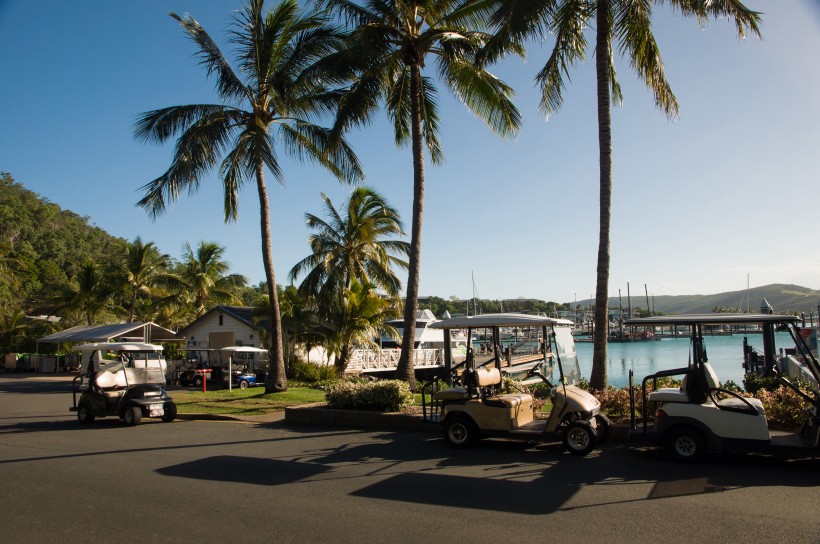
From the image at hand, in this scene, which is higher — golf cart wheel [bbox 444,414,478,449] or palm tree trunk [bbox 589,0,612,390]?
palm tree trunk [bbox 589,0,612,390]

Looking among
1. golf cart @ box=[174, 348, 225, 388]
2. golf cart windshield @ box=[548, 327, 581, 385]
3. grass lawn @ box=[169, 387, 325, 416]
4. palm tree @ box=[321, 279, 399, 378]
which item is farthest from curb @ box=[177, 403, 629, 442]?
palm tree @ box=[321, 279, 399, 378]

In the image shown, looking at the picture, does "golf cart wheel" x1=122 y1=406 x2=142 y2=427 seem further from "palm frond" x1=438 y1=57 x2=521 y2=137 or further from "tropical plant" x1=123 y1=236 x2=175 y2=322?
"tropical plant" x1=123 y1=236 x2=175 y2=322

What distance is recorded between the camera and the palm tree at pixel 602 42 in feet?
41.3

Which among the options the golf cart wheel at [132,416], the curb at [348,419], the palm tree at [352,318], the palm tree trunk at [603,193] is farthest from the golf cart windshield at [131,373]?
the palm tree trunk at [603,193]

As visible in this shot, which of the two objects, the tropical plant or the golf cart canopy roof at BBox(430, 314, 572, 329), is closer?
the golf cart canopy roof at BBox(430, 314, 572, 329)

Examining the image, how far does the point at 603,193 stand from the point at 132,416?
11807 mm

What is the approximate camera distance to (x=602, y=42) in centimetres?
1331

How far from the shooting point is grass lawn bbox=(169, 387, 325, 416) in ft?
54.4

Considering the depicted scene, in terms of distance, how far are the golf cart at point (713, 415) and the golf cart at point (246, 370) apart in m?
17.4

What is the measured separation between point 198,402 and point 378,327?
38.3ft

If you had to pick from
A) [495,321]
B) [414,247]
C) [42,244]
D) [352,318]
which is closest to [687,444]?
[495,321]

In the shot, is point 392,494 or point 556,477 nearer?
point 392,494

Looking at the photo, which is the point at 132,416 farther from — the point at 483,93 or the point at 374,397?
the point at 483,93

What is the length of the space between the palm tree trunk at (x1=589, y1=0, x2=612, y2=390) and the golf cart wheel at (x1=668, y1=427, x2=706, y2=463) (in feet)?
12.8
